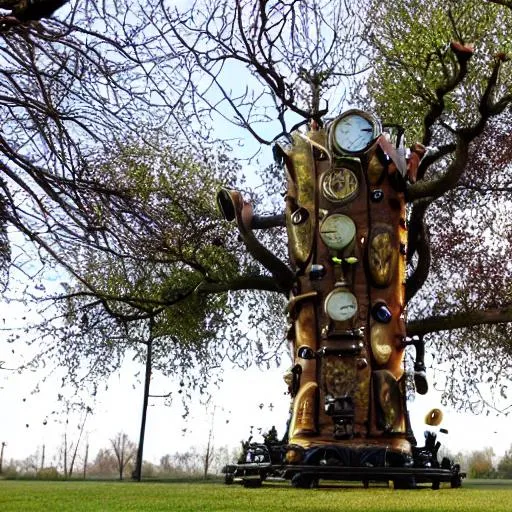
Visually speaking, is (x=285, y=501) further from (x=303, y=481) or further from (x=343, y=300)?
(x=343, y=300)

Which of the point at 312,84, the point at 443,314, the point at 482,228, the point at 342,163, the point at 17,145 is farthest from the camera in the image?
the point at 482,228

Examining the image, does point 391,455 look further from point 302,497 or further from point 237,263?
point 237,263

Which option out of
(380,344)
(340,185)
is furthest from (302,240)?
(380,344)

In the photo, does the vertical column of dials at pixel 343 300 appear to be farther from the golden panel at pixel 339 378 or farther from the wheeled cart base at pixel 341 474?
the wheeled cart base at pixel 341 474

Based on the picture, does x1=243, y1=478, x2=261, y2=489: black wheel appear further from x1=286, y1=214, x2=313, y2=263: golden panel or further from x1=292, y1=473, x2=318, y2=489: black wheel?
x1=286, y1=214, x2=313, y2=263: golden panel

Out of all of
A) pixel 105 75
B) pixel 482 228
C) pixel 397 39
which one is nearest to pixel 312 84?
pixel 397 39

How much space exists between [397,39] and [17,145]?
8.95 m

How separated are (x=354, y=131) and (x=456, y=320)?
4.77 meters

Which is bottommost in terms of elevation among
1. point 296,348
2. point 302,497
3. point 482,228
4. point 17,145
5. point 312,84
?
point 302,497

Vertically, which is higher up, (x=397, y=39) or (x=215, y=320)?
(x=397, y=39)

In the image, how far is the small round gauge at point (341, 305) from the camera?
431 inches

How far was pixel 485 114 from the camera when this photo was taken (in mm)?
11977

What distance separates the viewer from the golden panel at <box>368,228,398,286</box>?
11250mm

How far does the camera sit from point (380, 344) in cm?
1114
